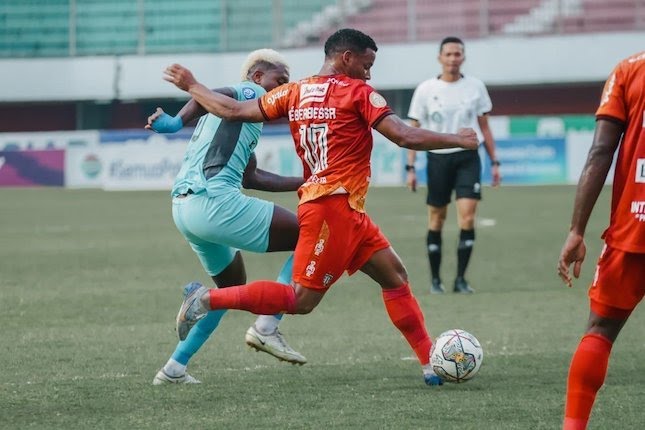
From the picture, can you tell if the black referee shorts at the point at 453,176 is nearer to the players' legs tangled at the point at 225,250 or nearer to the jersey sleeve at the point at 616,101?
the players' legs tangled at the point at 225,250

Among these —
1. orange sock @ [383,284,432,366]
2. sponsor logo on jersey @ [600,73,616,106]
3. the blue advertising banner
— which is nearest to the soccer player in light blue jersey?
orange sock @ [383,284,432,366]

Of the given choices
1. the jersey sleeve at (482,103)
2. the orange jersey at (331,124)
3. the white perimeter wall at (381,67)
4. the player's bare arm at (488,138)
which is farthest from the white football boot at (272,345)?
the white perimeter wall at (381,67)

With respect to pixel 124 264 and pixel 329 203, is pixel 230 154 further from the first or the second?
pixel 124 264

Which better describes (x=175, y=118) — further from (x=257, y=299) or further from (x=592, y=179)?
(x=592, y=179)

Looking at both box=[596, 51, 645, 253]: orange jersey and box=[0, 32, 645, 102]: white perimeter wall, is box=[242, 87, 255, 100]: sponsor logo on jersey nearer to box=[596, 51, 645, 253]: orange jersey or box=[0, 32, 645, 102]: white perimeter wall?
box=[596, 51, 645, 253]: orange jersey

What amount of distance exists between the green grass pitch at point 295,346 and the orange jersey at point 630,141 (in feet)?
4.27

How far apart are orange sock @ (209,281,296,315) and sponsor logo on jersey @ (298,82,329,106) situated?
985 mm

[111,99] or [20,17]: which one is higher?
[20,17]

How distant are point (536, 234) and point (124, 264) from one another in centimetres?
614

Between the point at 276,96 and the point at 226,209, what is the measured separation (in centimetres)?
79

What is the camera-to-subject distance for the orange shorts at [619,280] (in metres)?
5.00

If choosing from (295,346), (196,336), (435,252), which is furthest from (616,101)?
(435,252)

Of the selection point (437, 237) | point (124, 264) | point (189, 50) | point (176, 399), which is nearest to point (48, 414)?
point (176, 399)

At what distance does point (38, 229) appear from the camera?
Answer: 20.2 meters
